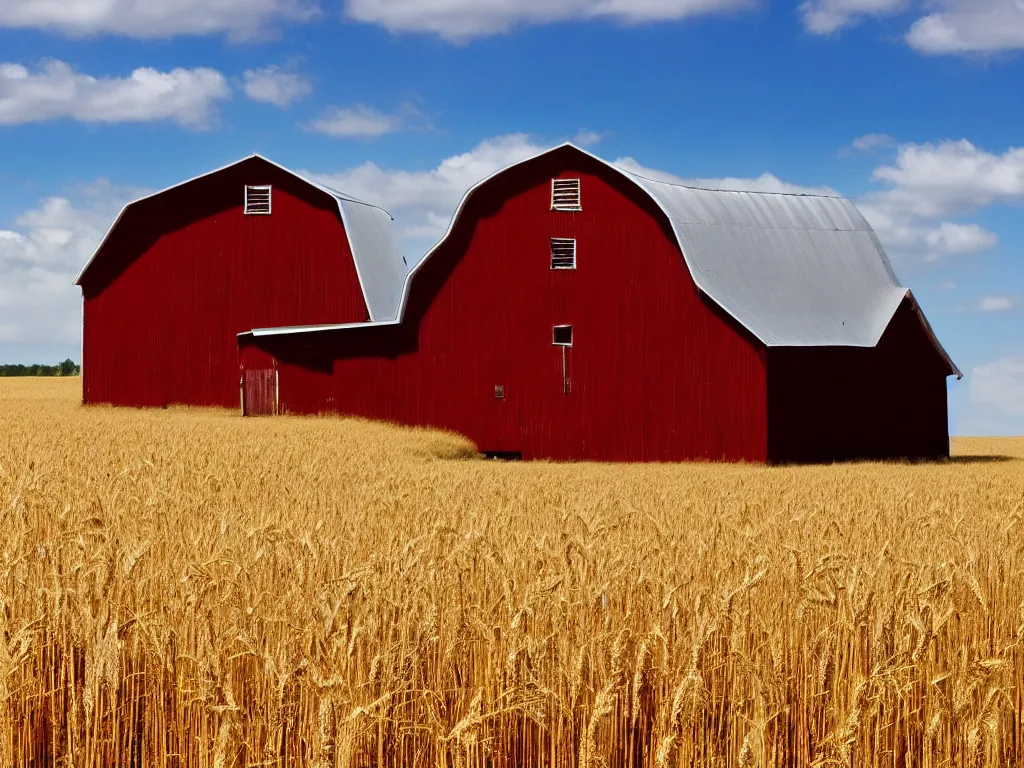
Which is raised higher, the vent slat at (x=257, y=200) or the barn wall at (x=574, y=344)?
the vent slat at (x=257, y=200)

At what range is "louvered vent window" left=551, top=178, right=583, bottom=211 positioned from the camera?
28.7m

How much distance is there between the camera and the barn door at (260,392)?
32.8 m

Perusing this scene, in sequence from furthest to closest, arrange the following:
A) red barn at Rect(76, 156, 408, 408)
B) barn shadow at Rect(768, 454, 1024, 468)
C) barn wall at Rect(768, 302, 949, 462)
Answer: red barn at Rect(76, 156, 408, 408) < barn wall at Rect(768, 302, 949, 462) < barn shadow at Rect(768, 454, 1024, 468)

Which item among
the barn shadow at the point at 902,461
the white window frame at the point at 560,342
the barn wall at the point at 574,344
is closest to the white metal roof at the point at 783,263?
the barn wall at the point at 574,344

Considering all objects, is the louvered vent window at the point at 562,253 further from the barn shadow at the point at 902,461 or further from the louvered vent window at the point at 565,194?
the barn shadow at the point at 902,461

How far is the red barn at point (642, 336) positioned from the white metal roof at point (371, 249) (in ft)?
8.26

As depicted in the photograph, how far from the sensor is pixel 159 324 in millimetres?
35594

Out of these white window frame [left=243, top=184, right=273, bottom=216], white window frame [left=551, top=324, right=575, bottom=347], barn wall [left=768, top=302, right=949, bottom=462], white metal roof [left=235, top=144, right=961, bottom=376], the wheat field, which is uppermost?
white window frame [left=243, top=184, right=273, bottom=216]

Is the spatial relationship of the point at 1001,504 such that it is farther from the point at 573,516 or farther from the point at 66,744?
the point at 66,744

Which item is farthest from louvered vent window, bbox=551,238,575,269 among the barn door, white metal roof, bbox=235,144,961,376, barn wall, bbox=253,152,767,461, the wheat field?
the wheat field

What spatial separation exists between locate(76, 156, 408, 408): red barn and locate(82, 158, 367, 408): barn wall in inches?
1.2

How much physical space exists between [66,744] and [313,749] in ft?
5.02

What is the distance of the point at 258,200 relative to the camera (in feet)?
115

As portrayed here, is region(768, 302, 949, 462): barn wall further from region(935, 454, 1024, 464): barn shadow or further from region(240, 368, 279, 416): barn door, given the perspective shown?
region(240, 368, 279, 416): barn door
